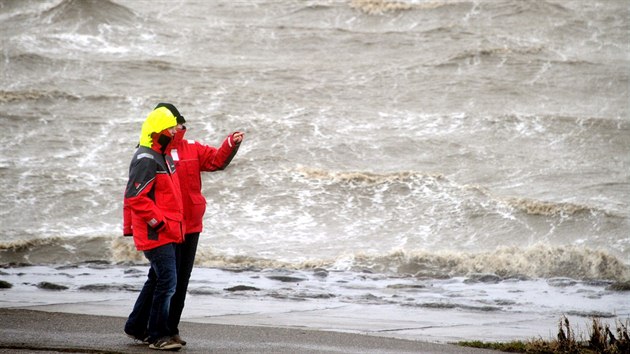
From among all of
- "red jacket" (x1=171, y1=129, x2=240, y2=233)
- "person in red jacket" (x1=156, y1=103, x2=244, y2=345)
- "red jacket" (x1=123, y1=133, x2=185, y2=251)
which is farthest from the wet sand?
"red jacket" (x1=171, y1=129, x2=240, y2=233)

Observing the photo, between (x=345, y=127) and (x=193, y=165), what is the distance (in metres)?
17.3

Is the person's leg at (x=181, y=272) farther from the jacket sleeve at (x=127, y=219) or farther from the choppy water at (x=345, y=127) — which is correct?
the choppy water at (x=345, y=127)

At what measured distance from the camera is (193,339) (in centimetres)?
768

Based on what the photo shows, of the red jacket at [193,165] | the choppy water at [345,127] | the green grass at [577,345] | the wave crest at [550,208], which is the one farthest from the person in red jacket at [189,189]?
the wave crest at [550,208]

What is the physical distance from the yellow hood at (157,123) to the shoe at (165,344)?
55.0 inches

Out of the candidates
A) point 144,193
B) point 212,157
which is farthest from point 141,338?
point 212,157

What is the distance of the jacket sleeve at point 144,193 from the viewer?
277 inches

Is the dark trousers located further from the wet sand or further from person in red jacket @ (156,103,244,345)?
the wet sand

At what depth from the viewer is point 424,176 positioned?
70.0ft

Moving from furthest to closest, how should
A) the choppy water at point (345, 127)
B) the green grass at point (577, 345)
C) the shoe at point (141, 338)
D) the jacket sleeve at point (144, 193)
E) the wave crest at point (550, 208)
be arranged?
the wave crest at point (550, 208) → the choppy water at point (345, 127) → the shoe at point (141, 338) → the green grass at point (577, 345) → the jacket sleeve at point (144, 193)

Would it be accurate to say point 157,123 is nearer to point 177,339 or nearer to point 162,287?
point 162,287

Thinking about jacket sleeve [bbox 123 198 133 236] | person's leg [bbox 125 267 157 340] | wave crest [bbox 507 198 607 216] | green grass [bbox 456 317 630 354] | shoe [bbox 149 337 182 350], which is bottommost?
green grass [bbox 456 317 630 354]

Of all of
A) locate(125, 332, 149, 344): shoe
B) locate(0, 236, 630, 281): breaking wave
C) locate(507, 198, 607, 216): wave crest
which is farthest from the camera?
locate(507, 198, 607, 216): wave crest

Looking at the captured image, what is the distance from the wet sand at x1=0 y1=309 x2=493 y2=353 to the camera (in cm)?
711
